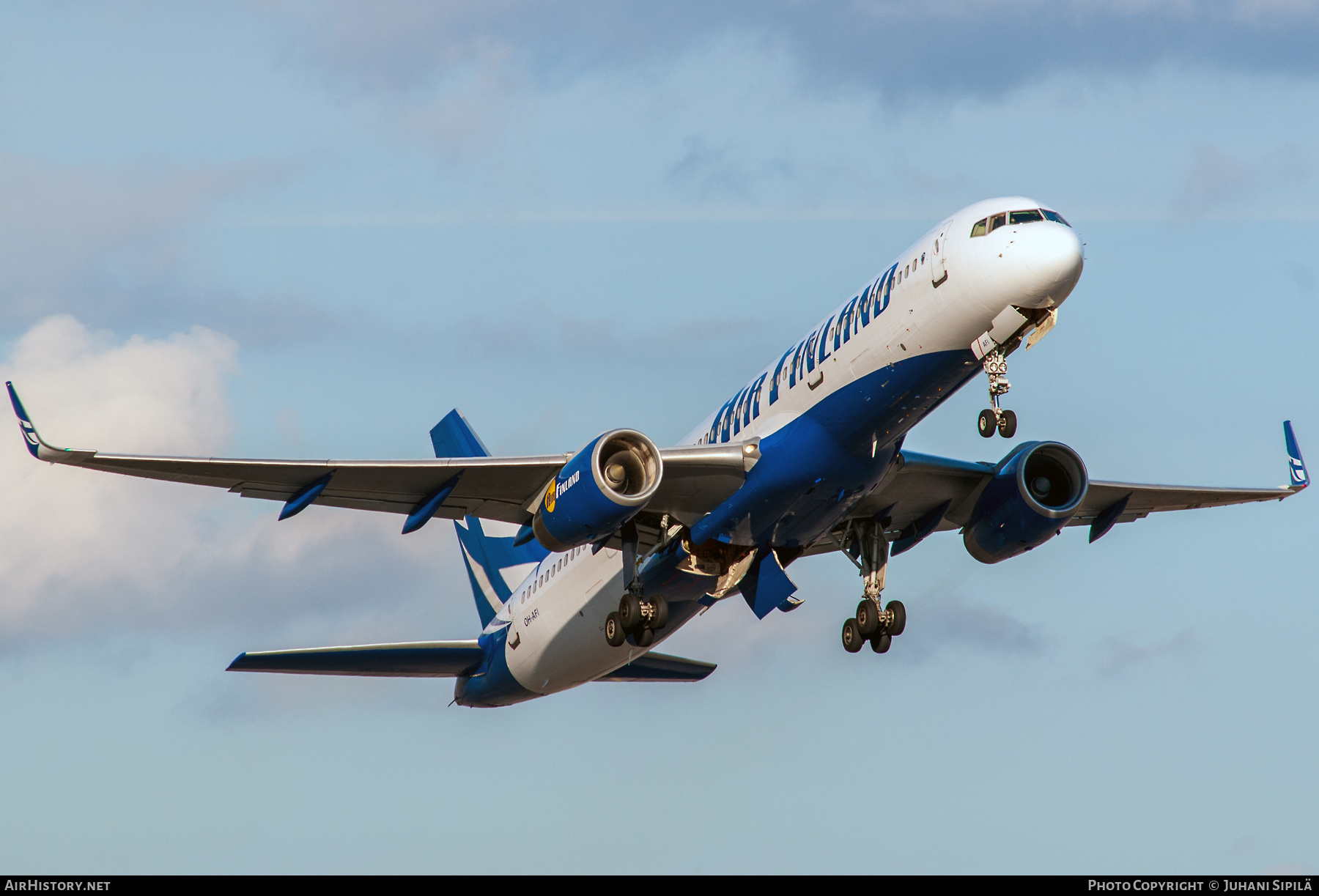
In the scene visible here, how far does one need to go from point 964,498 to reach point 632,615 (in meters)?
9.00

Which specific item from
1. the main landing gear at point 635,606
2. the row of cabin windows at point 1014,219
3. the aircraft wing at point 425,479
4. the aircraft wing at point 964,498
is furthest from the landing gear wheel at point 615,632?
the row of cabin windows at point 1014,219

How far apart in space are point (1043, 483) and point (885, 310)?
31.0ft

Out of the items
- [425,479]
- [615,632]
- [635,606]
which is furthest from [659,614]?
[425,479]

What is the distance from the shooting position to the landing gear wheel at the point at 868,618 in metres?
36.0

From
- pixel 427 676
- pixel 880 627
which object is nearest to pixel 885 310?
pixel 880 627

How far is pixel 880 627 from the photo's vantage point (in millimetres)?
35969

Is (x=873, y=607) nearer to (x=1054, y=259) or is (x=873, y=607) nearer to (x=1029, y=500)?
(x=1029, y=500)

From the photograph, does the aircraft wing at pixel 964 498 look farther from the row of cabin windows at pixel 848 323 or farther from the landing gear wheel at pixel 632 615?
the landing gear wheel at pixel 632 615

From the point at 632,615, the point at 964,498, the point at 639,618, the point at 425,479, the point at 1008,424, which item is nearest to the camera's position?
the point at 1008,424

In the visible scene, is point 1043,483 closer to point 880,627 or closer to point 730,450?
point 880,627

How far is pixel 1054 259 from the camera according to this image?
91.6ft

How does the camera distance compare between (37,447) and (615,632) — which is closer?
(37,447)

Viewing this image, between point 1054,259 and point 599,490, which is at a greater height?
point 1054,259

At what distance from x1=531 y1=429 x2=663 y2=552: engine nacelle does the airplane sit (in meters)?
0.05
